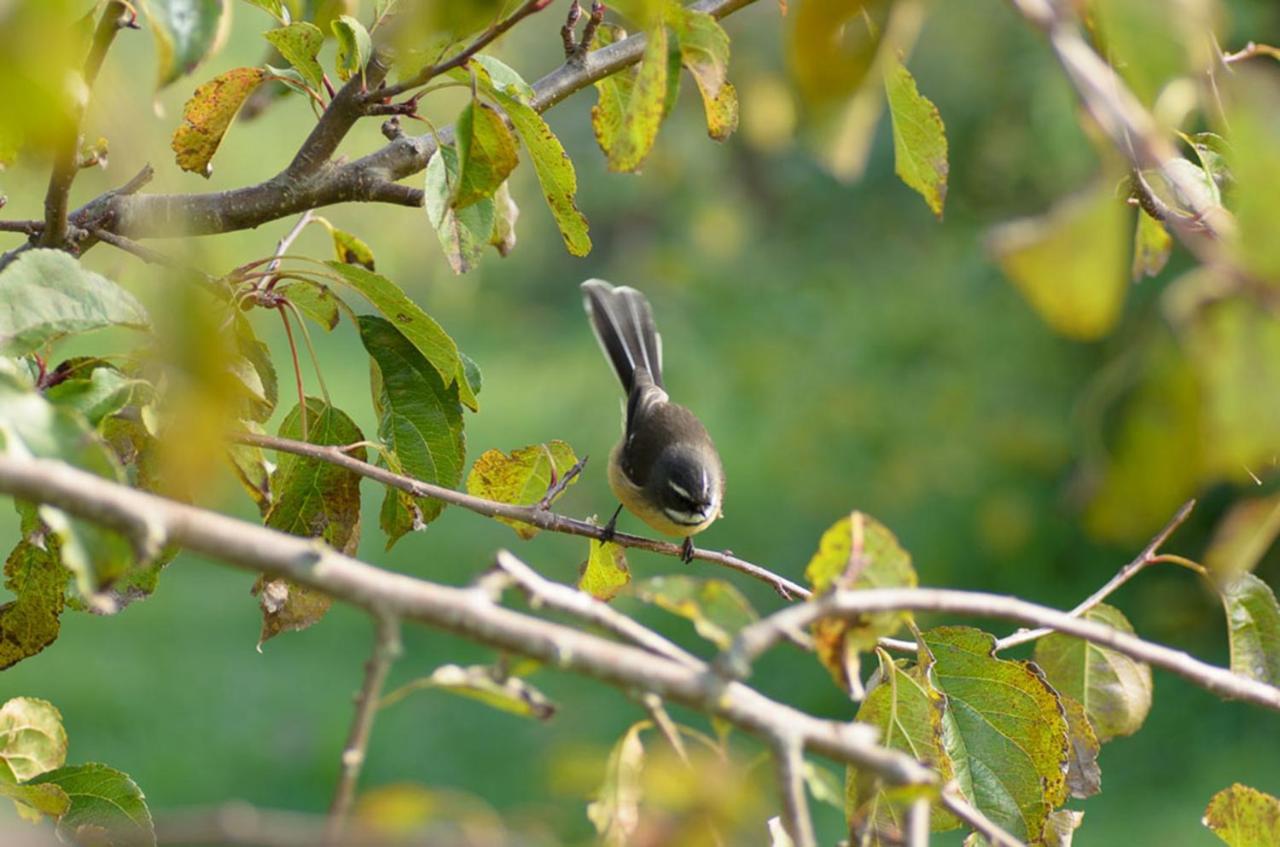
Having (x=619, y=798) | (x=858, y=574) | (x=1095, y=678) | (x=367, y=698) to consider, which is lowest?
(x=1095, y=678)

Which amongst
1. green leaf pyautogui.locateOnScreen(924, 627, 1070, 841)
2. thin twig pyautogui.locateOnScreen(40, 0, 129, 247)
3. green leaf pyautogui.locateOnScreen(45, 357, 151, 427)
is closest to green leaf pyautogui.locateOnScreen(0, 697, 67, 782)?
green leaf pyautogui.locateOnScreen(45, 357, 151, 427)

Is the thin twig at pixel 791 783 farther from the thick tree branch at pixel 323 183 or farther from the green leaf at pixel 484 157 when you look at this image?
the thick tree branch at pixel 323 183

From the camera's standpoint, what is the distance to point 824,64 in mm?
829

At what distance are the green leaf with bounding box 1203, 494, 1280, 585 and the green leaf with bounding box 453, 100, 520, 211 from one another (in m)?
0.85

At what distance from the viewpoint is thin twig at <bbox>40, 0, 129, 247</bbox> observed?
126 centimetres

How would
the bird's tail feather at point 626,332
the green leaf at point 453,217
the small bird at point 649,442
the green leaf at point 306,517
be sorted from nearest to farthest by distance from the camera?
the green leaf at point 453,217 < the green leaf at point 306,517 < the small bird at point 649,442 < the bird's tail feather at point 626,332

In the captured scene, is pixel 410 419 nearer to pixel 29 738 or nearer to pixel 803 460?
pixel 29 738

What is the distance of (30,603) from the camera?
5.01 ft

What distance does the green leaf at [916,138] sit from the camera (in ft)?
4.72

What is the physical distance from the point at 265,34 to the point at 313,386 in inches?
392

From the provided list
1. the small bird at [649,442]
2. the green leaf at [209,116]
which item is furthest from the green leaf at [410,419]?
the small bird at [649,442]

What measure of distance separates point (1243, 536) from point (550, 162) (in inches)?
39.5

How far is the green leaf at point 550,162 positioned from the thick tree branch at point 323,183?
14 cm

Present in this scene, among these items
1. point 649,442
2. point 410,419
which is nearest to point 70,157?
point 410,419
